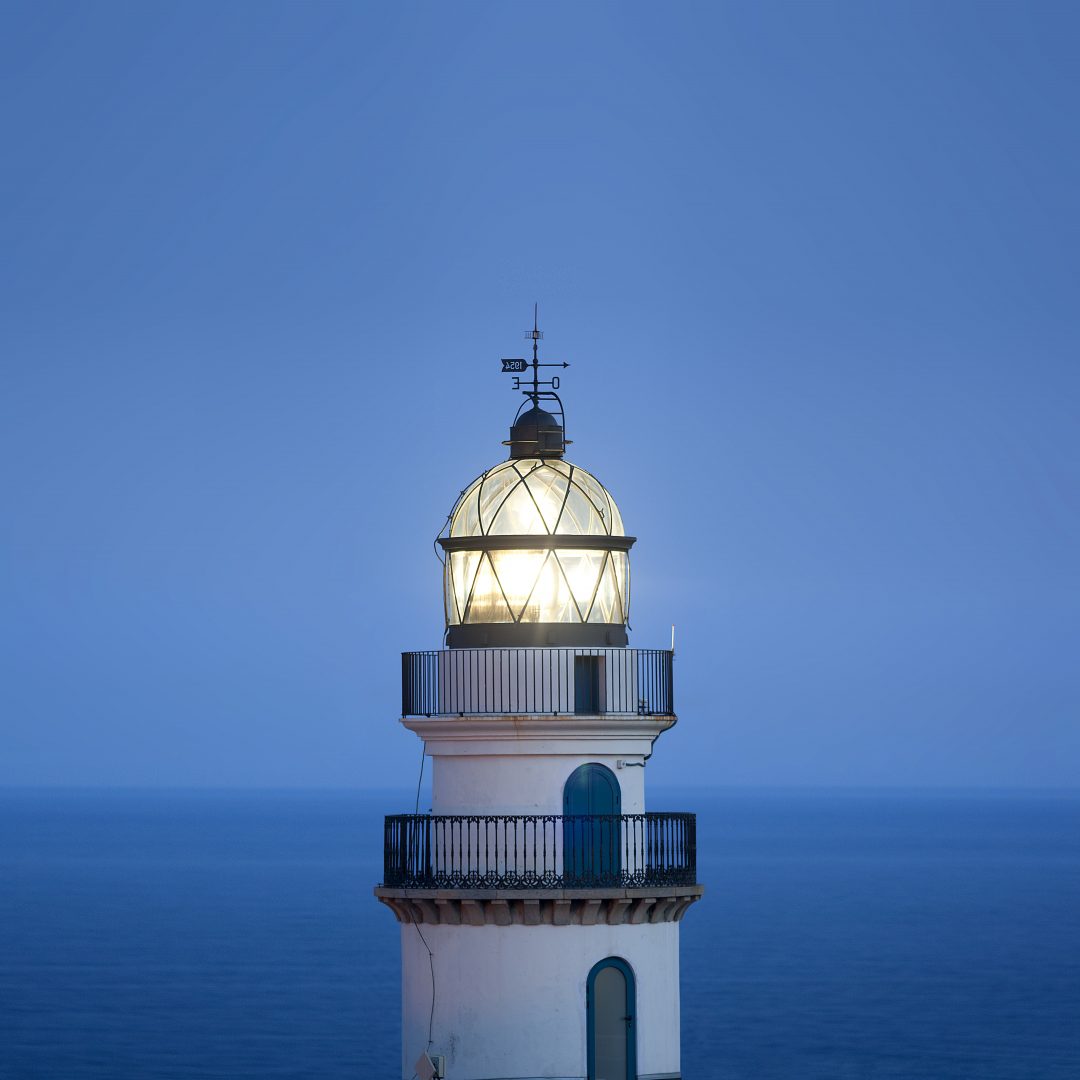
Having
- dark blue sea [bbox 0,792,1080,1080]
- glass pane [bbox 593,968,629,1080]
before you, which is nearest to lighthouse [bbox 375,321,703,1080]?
glass pane [bbox 593,968,629,1080]

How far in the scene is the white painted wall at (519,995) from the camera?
85.8 feet

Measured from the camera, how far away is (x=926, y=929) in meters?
125

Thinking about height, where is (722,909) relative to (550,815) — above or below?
above

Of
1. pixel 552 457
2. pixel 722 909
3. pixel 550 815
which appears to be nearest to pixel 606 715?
pixel 550 815

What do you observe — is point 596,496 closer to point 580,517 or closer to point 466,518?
point 580,517

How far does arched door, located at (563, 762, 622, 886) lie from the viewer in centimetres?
2644

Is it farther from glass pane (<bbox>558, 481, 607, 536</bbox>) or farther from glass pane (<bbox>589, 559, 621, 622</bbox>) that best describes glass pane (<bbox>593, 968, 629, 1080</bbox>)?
glass pane (<bbox>558, 481, 607, 536</bbox>)

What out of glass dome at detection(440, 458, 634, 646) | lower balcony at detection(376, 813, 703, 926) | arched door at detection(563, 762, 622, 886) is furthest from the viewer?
glass dome at detection(440, 458, 634, 646)

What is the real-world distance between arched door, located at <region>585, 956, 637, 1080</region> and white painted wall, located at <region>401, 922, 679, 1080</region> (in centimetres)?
8

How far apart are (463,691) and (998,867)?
171 m

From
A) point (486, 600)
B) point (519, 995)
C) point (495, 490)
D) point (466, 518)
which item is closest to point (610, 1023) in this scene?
point (519, 995)

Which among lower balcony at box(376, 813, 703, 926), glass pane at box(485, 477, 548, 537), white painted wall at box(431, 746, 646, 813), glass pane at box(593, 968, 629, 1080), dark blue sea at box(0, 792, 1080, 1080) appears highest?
dark blue sea at box(0, 792, 1080, 1080)

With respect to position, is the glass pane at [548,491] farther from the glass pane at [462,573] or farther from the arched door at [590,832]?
the arched door at [590,832]

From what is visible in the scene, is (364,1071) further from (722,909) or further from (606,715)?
(722,909)
